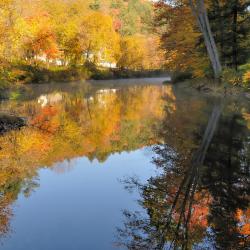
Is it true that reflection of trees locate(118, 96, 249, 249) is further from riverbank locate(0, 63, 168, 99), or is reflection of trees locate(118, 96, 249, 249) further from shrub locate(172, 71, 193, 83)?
shrub locate(172, 71, 193, 83)

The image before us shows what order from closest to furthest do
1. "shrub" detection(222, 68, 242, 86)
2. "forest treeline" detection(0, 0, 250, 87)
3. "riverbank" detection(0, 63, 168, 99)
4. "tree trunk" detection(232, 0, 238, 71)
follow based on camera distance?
"shrub" detection(222, 68, 242, 86)
"forest treeline" detection(0, 0, 250, 87)
"tree trunk" detection(232, 0, 238, 71)
"riverbank" detection(0, 63, 168, 99)

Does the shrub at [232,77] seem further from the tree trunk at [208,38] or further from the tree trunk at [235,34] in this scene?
the tree trunk at [235,34]

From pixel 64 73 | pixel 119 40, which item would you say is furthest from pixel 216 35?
pixel 119 40

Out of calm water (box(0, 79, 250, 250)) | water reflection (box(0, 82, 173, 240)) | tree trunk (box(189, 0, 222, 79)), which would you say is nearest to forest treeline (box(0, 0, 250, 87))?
tree trunk (box(189, 0, 222, 79))

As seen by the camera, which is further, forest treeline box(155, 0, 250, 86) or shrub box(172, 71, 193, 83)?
shrub box(172, 71, 193, 83)

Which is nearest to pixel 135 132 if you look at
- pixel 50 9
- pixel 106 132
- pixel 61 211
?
pixel 106 132

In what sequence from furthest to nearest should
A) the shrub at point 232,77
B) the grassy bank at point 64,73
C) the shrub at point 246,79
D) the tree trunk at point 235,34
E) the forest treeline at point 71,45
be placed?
the forest treeline at point 71,45, the grassy bank at point 64,73, the tree trunk at point 235,34, the shrub at point 232,77, the shrub at point 246,79

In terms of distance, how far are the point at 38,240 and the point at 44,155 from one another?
592cm

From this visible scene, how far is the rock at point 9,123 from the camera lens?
1592 centimetres

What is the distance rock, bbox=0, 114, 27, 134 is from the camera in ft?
52.2

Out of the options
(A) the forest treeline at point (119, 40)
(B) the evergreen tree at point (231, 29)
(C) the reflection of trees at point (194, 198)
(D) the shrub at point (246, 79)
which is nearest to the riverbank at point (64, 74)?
(A) the forest treeline at point (119, 40)

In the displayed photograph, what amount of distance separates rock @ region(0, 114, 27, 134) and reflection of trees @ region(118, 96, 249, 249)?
6119 mm

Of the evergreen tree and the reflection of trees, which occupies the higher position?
the evergreen tree

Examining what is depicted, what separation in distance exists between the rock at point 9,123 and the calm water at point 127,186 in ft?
1.59
